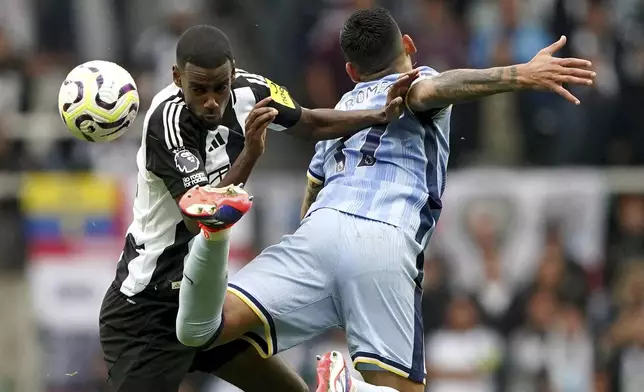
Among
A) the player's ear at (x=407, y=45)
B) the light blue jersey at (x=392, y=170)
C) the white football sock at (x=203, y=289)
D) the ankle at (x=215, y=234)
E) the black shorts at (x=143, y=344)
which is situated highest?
the player's ear at (x=407, y=45)

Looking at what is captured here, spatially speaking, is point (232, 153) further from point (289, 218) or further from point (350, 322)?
point (289, 218)

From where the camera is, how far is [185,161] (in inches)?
261

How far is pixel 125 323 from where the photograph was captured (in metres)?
7.05

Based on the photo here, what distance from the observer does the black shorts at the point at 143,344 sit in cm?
703

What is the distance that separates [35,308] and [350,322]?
23.0 feet

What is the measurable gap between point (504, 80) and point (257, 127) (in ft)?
3.96

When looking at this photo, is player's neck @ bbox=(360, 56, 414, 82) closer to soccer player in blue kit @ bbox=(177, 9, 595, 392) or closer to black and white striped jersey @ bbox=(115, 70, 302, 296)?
soccer player in blue kit @ bbox=(177, 9, 595, 392)

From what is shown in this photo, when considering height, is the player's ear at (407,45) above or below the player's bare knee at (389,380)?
above

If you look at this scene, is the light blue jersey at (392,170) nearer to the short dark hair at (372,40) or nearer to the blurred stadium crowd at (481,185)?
the short dark hair at (372,40)

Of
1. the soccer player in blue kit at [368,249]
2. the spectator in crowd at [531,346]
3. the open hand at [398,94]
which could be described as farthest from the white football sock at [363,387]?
the spectator in crowd at [531,346]

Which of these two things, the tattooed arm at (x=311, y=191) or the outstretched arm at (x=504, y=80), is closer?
the outstretched arm at (x=504, y=80)

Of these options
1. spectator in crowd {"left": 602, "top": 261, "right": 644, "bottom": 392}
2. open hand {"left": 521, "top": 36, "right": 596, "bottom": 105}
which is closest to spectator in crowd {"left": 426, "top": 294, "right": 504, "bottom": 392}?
spectator in crowd {"left": 602, "top": 261, "right": 644, "bottom": 392}

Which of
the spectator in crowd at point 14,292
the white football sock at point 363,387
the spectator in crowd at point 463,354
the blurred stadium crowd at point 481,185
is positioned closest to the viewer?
the white football sock at point 363,387

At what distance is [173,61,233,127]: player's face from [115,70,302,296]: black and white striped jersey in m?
0.08
